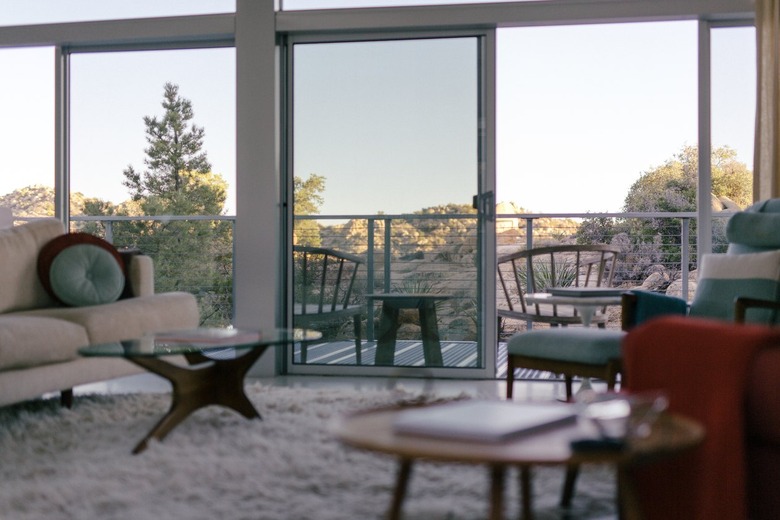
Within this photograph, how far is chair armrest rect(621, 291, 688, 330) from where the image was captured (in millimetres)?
3748

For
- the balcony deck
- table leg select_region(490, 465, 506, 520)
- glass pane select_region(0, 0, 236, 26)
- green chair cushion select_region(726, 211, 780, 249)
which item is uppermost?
glass pane select_region(0, 0, 236, 26)

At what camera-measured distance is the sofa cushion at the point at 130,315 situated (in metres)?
3.76

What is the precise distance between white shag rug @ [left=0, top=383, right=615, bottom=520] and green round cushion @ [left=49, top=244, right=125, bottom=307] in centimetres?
64

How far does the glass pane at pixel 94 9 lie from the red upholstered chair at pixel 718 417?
4136mm

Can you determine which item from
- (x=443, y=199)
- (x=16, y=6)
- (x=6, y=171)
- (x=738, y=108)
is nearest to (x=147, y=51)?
(x=16, y=6)

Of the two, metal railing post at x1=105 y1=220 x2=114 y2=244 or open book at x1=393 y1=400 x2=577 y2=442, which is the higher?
metal railing post at x1=105 y1=220 x2=114 y2=244

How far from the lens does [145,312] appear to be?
4016 millimetres

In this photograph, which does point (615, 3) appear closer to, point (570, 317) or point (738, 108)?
point (738, 108)

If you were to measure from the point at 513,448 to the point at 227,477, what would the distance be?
1495mm

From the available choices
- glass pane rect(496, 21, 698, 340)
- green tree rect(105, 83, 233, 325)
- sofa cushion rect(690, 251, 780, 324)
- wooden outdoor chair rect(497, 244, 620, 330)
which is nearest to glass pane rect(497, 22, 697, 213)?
glass pane rect(496, 21, 698, 340)

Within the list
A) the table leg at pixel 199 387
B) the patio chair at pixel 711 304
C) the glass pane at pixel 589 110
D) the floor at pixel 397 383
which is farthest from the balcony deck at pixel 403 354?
the glass pane at pixel 589 110

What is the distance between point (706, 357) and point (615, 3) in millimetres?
3510

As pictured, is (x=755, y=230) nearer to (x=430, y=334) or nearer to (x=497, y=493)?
(x=430, y=334)

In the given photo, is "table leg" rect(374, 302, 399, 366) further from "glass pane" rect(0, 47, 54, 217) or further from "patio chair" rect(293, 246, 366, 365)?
"glass pane" rect(0, 47, 54, 217)
